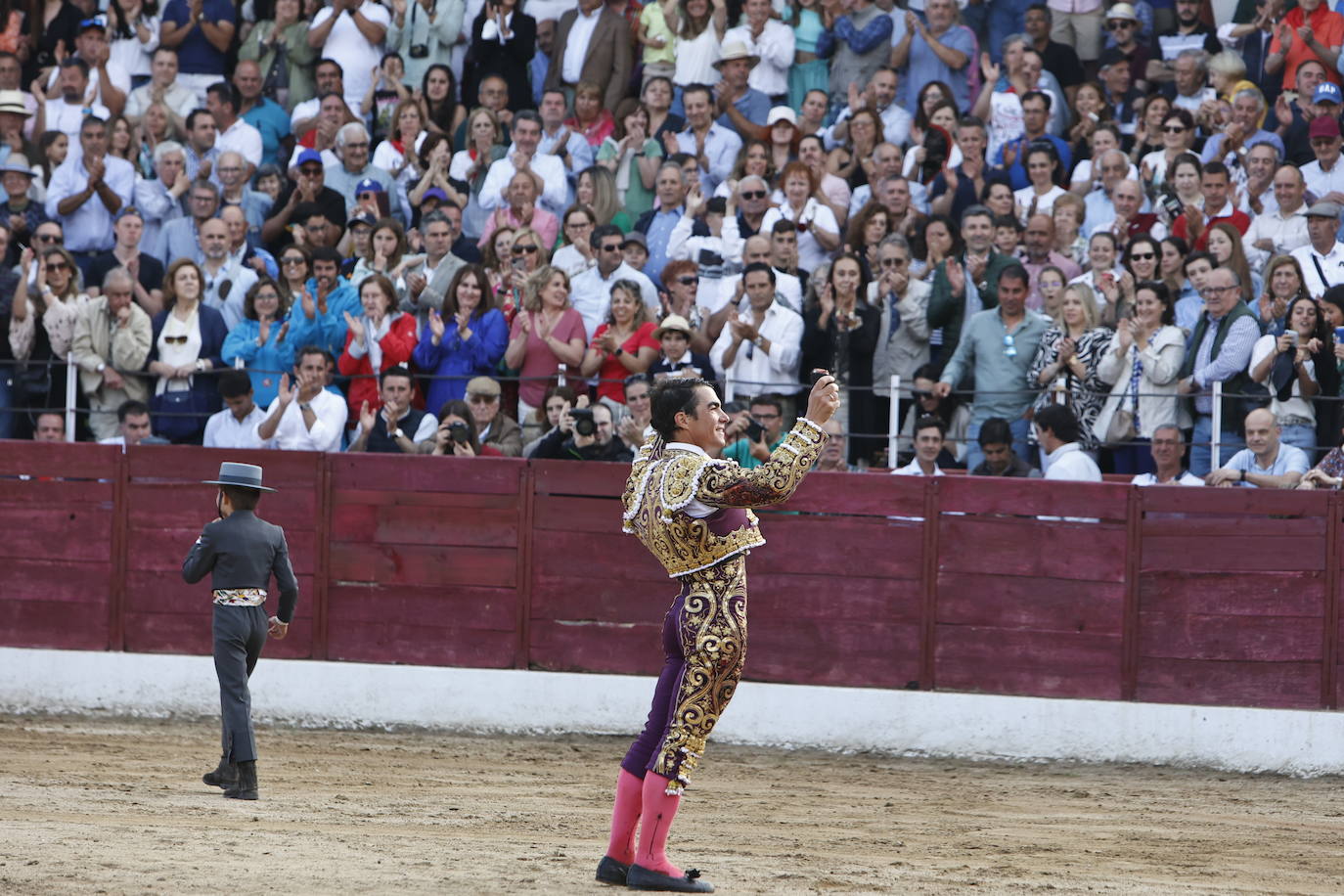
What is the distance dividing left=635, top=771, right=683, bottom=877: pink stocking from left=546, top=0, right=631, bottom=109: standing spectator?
8341 mm

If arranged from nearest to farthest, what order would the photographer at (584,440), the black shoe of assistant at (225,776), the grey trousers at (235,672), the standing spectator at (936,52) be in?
the grey trousers at (235,672) < the black shoe of assistant at (225,776) < the photographer at (584,440) < the standing spectator at (936,52)

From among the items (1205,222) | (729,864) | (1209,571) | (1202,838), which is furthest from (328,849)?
(1205,222)

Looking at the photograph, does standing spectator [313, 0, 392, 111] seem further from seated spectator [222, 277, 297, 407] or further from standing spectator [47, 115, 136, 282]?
seated spectator [222, 277, 297, 407]

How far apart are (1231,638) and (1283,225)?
259 cm

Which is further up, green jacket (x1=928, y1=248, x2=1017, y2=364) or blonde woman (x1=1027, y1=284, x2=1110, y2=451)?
green jacket (x1=928, y1=248, x2=1017, y2=364)

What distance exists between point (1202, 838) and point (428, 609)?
4585 millimetres

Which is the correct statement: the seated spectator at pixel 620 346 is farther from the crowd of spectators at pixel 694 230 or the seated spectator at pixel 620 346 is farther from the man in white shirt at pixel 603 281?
the man in white shirt at pixel 603 281

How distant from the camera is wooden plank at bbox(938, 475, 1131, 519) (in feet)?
32.4

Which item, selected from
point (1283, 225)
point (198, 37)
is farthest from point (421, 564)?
point (198, 37)

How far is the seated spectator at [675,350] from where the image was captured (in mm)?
10484

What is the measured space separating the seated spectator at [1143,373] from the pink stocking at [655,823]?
489cm

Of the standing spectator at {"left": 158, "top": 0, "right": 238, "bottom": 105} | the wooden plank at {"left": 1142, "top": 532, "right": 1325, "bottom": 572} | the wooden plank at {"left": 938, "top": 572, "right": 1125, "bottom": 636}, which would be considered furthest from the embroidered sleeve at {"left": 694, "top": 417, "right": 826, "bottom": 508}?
the standing spectator at {"left": 158, "top": 0, "right": 238, "bottom": 105}

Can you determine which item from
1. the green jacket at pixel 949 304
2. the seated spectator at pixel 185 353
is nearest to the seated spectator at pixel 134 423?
Answer: the seated spectator at pixel 185 353

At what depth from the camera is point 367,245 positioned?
12.1 metres
